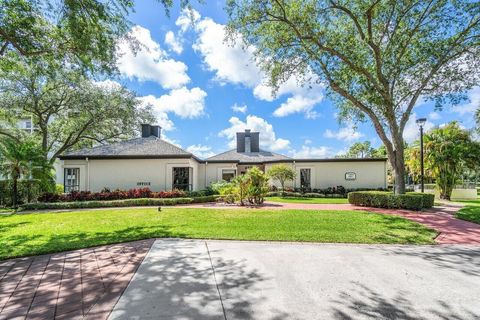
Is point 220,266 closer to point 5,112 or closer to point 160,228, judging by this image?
point 160,228

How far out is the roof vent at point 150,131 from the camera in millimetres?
20781

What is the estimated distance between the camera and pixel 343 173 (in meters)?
21.1

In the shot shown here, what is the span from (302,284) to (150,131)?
19631 mm

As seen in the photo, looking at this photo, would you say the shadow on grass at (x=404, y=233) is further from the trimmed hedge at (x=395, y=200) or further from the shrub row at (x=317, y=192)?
the shrub row at (x=317, y=192)

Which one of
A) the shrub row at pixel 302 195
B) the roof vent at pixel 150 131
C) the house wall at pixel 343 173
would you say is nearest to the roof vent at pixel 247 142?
the house wall at pixel 343 173

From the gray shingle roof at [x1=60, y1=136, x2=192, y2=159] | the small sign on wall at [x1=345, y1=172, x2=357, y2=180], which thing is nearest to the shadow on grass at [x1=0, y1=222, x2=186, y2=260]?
the gray shingle roof at [x1=60, y1=136, x2=192, y2=159]

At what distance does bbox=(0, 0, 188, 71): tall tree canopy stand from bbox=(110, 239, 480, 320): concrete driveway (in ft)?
22.8

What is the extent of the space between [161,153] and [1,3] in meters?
10.4

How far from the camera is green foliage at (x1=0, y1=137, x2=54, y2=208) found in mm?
13023

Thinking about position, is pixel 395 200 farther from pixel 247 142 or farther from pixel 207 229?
pixel 247 142

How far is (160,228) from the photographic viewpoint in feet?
25.2

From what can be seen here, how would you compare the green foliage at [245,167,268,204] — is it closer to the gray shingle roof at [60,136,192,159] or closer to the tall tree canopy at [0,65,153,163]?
the gray shingle roof at [60,136,192,159]

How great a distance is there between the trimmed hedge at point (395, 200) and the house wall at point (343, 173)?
299 inches

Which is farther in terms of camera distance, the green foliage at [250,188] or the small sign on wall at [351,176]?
the small sign on wall at [351,176]
